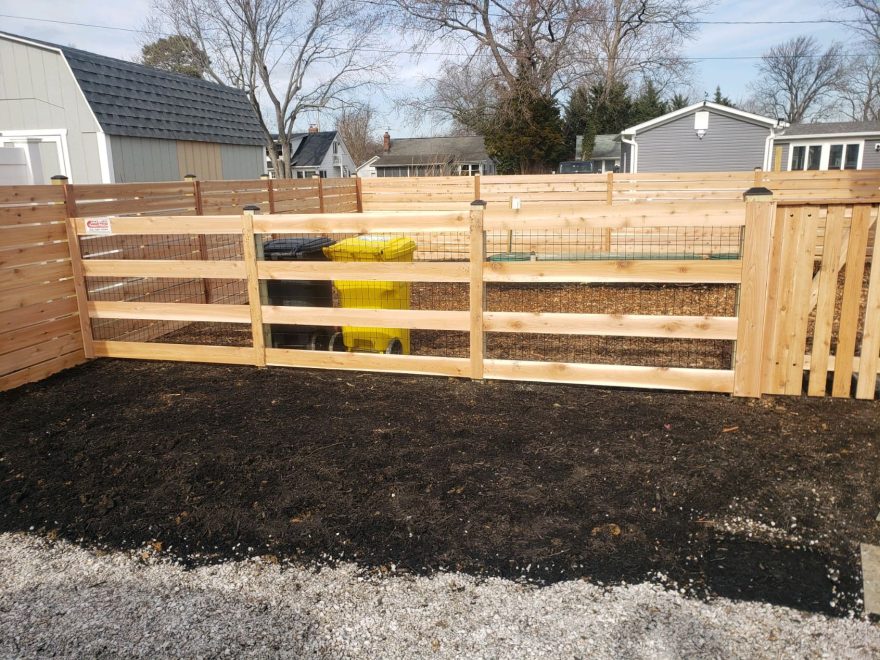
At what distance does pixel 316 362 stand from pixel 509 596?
3.42m

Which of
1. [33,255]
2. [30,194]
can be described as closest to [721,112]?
[30,194]

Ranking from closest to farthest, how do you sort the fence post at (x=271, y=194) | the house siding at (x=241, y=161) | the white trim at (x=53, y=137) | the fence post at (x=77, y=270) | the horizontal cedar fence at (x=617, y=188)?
1. the fence post at (x=77, y=270)
2. the fence post at (x=271, y=194)
3. the white trim at (x=53, y=137)
4. the horizontal cedar fence at (x=617, y=188)
5. the house siding at (x=241, y=161)

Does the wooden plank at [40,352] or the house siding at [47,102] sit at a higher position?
the house siding at [47,102]

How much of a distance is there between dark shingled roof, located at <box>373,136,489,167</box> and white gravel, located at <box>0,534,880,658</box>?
152ft

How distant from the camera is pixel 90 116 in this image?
10.0 metres

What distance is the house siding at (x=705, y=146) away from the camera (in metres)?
26.1

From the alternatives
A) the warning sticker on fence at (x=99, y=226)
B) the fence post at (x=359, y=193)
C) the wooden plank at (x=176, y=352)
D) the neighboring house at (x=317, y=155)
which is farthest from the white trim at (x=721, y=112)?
the neighboring house at (x=317, y=155)

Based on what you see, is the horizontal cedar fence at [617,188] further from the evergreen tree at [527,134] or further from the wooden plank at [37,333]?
the evergreen tree at [527,134]

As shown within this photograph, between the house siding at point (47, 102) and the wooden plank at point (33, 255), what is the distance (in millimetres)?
4632

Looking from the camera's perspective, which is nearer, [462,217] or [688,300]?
[462,217]

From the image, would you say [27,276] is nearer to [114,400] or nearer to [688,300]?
[114,400]

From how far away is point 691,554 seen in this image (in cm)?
309

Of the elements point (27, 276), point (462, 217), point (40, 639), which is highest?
point (462, 217)

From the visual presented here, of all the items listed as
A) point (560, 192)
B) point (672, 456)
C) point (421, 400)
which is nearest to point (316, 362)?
point (421, 400)
